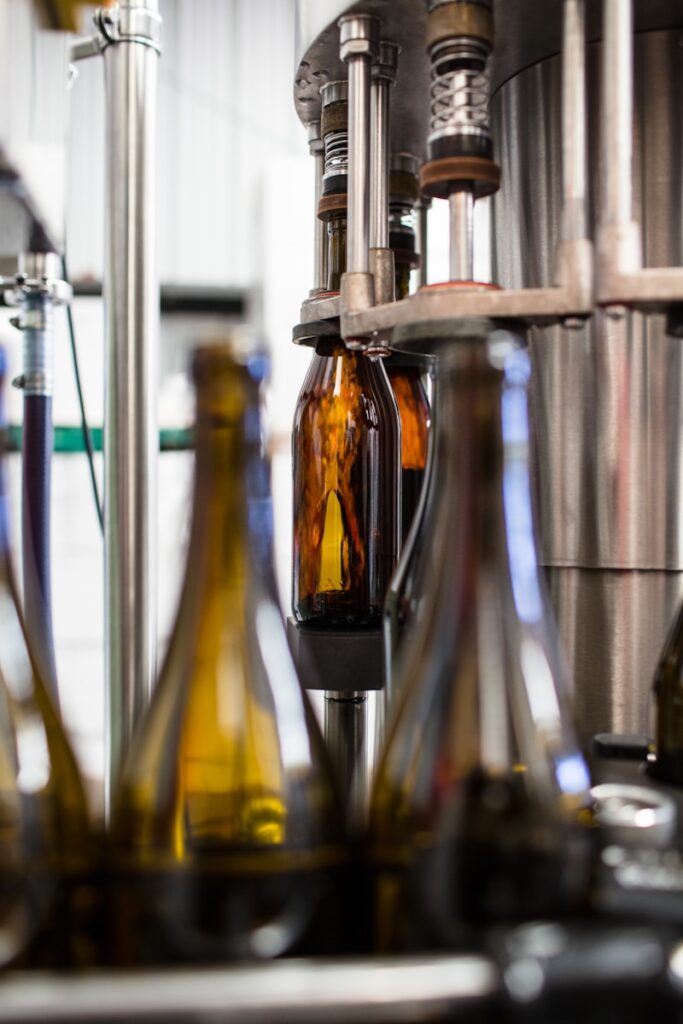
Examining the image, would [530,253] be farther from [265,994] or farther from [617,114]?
[265,994]

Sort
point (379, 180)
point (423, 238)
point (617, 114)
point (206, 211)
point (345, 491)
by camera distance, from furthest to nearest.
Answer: point (206, 211) < point (423, 238) < point (345, 491) < point (379, 180) < point (617, 114)

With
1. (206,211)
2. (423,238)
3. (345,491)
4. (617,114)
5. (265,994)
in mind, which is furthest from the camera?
(206,211)

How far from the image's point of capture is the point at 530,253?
0.54 m

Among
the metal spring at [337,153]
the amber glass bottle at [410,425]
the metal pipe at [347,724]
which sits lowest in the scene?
the metal pipe at [347,724]

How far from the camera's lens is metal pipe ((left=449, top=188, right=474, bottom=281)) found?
0.40 metres

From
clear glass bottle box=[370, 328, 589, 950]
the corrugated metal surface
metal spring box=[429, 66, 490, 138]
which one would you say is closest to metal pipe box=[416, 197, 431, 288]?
metal spring box=[429, 66, 490, 138]

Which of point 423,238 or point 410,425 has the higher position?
point 423,238

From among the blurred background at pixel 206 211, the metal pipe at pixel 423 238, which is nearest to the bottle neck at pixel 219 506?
the metal pipe at pixel 423 238

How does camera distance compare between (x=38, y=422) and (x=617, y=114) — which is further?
(x=38, y=422)

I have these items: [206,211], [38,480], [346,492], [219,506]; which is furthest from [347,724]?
[206,211]

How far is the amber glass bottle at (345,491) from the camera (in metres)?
0.58

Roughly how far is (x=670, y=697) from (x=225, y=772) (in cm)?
19

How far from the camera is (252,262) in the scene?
262cm

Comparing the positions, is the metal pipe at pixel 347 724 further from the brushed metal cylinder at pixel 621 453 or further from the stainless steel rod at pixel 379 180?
the stainless steel rod at pixel 379 180
